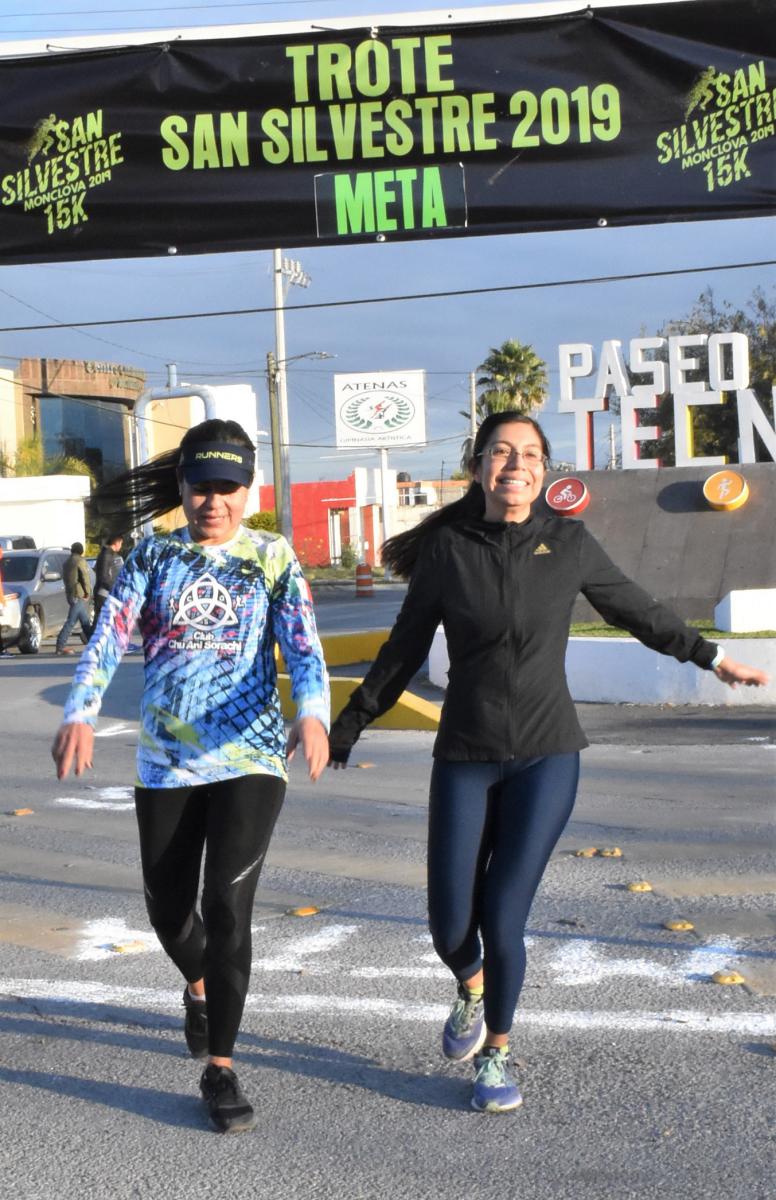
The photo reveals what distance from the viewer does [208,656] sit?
163 inches

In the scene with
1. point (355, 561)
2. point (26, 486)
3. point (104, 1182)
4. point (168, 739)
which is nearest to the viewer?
point (104, 1182)

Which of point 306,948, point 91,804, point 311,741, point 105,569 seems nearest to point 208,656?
point 311,741

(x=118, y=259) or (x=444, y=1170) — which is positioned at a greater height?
(x=118, y=259)

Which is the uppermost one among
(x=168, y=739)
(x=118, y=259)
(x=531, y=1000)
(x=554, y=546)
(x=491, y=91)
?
(x=491, y=91)

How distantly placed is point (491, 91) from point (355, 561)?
5923 centimetres

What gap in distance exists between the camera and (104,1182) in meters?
3.67

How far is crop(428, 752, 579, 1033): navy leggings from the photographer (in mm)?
4121

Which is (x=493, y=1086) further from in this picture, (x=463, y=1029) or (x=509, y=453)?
(x=509, y=453)

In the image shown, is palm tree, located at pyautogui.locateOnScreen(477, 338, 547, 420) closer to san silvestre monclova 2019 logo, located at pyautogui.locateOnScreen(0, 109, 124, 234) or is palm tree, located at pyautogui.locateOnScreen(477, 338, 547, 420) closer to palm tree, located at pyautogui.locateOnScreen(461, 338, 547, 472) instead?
palm tree, located at pyautogui.locateOnScreen(461, 338, 547, 472)

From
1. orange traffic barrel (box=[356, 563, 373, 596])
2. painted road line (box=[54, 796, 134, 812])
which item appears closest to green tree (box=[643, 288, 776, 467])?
orange traffic barrel (box=[356, 563, 373, 596])

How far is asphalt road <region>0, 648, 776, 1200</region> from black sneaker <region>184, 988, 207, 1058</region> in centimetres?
9

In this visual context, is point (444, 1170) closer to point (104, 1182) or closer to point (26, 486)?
point (104, 1182)

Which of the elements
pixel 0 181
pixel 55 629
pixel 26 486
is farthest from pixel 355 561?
pixel 0 181

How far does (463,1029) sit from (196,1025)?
86 cm
